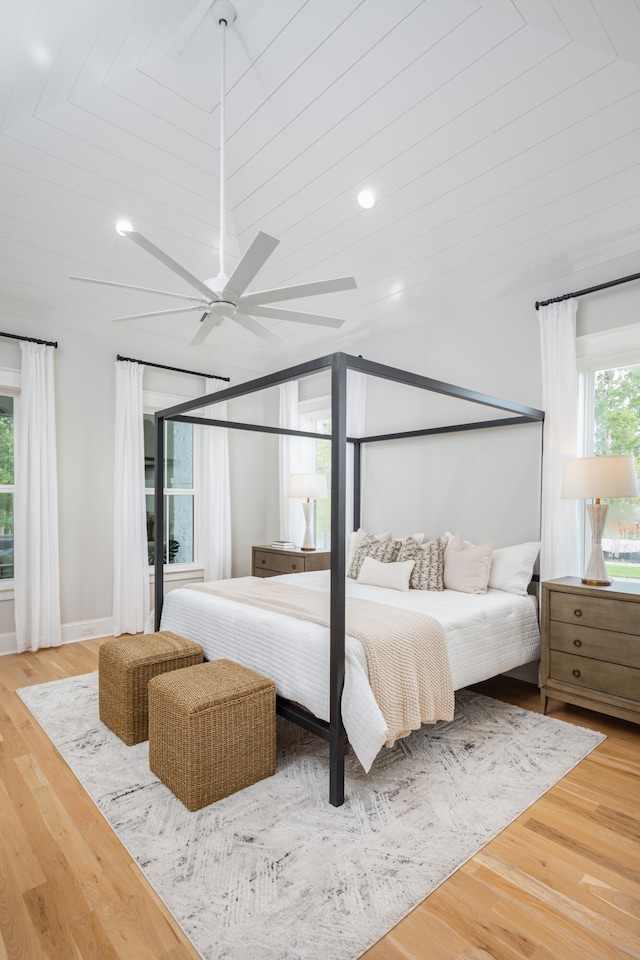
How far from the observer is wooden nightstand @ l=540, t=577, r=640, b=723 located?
8.44ft

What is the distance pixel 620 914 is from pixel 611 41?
2.99 metres

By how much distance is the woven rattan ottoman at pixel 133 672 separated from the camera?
2521 mm

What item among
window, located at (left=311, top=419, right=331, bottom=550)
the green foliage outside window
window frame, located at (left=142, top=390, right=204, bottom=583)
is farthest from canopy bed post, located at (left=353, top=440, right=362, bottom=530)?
the green foliage outside window

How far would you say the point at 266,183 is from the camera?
3.33 meters

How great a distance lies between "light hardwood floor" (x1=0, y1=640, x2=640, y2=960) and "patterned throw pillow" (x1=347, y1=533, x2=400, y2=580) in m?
1.62

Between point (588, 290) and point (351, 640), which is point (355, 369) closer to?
point (351, 640)

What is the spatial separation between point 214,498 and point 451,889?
400cm

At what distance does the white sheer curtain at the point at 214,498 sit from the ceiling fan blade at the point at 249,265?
2854 millimetres

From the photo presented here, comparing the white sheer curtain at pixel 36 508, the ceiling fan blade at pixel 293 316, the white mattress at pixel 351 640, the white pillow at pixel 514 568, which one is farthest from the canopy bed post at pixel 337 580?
the white sheer curtain at pixel 36 508

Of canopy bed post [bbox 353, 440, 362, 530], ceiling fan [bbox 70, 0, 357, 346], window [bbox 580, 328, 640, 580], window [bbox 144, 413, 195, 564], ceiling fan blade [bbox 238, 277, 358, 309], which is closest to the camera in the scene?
ceiling fan [bbox 70, 0, 357, 346]

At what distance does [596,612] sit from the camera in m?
2.69

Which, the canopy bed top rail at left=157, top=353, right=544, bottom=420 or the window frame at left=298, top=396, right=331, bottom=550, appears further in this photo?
the window frame at left=298, top=396, right=331, bottom=550

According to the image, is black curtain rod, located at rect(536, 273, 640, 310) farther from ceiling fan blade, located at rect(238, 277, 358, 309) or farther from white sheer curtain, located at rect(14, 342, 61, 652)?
white sheer curtain, located at rect(14, 342, 61, 652)

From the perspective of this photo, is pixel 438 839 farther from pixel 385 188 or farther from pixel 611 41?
pixel 385 188
